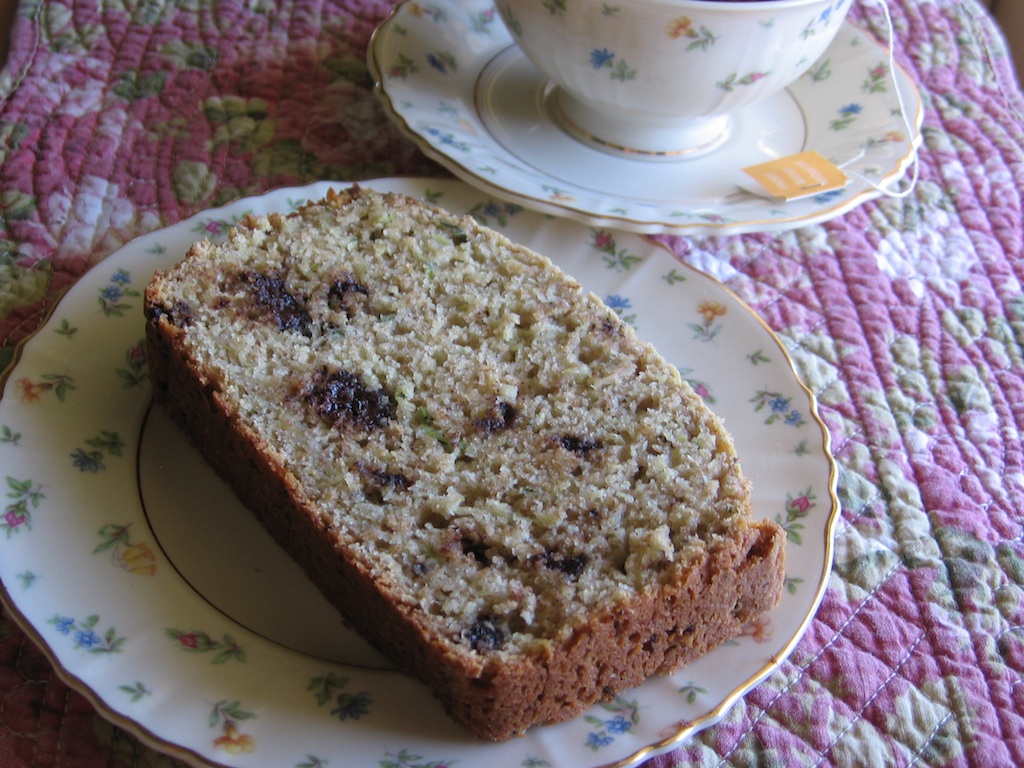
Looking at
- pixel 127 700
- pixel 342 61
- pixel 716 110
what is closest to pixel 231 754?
pixel 127 700

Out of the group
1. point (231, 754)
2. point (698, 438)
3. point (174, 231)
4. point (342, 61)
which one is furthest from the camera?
point (342, 61)

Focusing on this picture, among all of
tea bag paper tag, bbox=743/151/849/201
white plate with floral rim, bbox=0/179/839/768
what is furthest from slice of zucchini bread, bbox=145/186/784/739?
tea bag paper tag, bbox=743/151/849/201

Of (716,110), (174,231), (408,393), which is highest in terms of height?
(716,110)

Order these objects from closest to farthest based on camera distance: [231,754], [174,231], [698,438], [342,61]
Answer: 1. [231,754]
2. [698,438]
3. [174,231]
4. [342,61]

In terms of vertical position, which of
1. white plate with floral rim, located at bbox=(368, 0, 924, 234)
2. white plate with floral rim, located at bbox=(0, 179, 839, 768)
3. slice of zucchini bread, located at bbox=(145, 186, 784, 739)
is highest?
white plate with floral rim, located at bbox=(368, 0, 924, 234)

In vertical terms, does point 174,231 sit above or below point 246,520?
above

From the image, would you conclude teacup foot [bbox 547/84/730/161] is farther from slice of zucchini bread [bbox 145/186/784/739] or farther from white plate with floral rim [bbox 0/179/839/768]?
slice of zucchini bread [bbox 145/186/784/739]

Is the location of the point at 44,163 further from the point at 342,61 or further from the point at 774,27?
the point at 774,27
